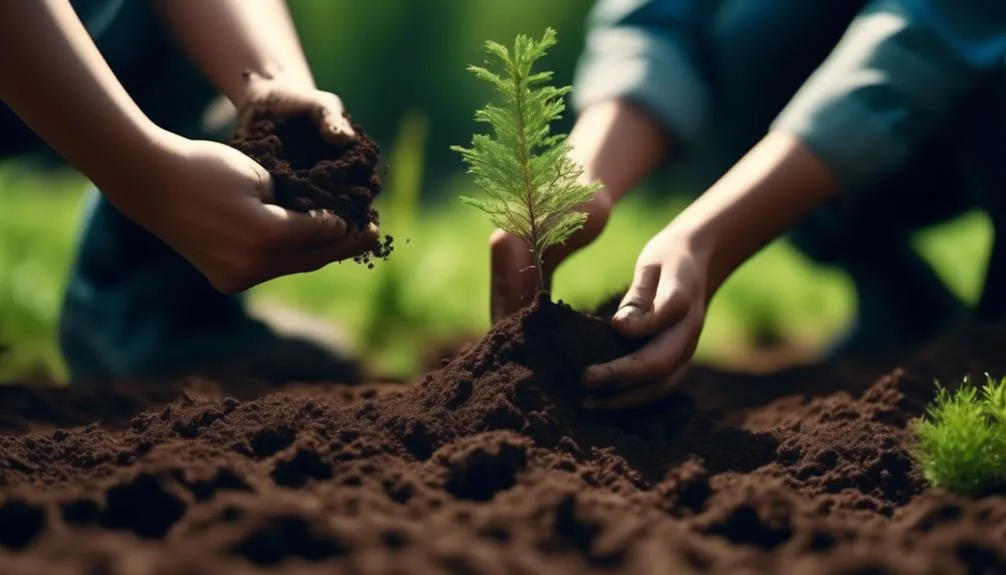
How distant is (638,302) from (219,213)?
0.68 meters

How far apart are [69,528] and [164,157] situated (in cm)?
56

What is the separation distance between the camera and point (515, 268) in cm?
207

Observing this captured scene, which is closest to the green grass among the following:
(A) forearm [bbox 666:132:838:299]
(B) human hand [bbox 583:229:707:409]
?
(A) forearm [bbox 666:132:838:299]

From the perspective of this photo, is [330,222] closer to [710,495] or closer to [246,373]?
[710,495]

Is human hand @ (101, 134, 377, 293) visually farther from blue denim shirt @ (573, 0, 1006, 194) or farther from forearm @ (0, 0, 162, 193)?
blue denim shirt @ (573, 0, 1006, 194)

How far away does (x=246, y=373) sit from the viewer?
271 cm

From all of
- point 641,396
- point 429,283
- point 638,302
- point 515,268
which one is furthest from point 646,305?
point 429,283

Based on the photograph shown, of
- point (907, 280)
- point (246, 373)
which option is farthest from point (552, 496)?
point (907, 280)

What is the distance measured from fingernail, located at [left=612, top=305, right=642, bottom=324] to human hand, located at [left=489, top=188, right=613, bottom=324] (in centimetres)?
22

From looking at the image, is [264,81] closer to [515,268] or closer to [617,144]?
[515,268]

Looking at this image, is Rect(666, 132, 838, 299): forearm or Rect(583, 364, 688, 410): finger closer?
Rect(583, 364, 688, 410): finger

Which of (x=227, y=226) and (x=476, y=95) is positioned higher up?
(x=476, y=95)

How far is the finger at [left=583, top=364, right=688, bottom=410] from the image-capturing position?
1840 mm

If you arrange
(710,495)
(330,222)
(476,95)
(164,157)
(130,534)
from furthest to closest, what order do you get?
(476,95) → (330,222) → (164,157) → (710,495) → (130,534)
